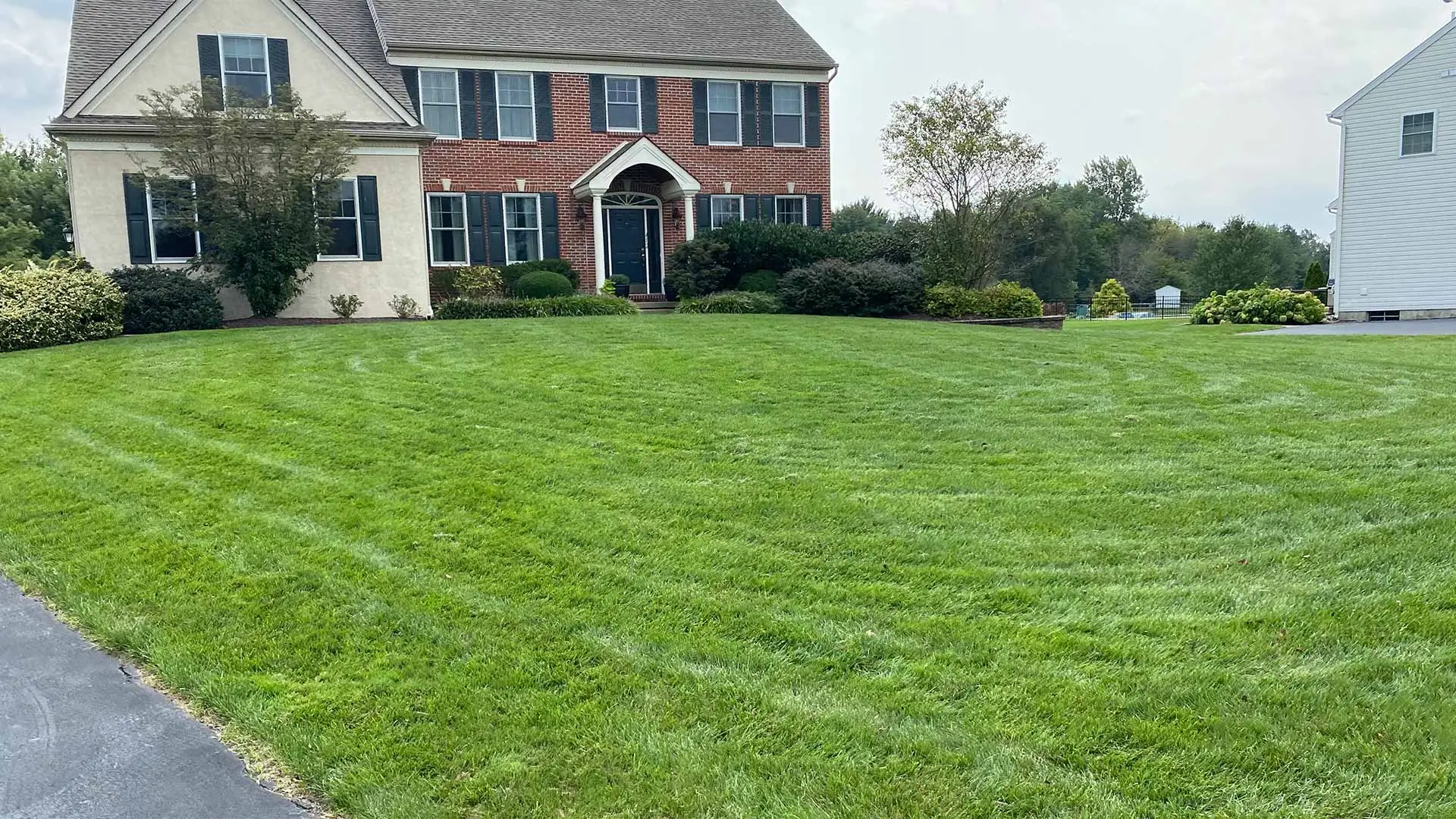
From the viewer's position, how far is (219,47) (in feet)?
59.5

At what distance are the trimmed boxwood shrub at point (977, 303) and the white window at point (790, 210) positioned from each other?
642 centimetres

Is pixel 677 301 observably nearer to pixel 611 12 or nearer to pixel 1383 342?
pixel 611 12

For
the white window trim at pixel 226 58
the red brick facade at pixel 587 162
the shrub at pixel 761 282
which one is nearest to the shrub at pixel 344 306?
the white window trim at pixel 226 58

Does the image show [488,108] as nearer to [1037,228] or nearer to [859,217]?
[859,217]

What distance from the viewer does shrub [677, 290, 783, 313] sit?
19000mm

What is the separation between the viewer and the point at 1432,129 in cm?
2355

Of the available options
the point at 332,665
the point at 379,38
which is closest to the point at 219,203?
the point at 379,38

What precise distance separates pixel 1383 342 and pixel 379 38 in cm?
2052

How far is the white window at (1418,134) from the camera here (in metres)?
23.5

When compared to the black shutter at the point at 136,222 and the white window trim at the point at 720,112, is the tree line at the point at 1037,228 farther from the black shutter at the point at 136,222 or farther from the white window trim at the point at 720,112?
the black shutter at the point at 136,222

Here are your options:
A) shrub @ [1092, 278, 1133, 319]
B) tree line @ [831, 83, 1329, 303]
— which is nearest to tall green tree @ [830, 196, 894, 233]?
tree line @ [831, 83, 1329, 303]

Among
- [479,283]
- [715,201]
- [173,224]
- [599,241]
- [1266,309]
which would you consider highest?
[715,201]

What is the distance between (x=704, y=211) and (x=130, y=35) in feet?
40.5

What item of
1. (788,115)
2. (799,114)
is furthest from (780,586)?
(799,114)
